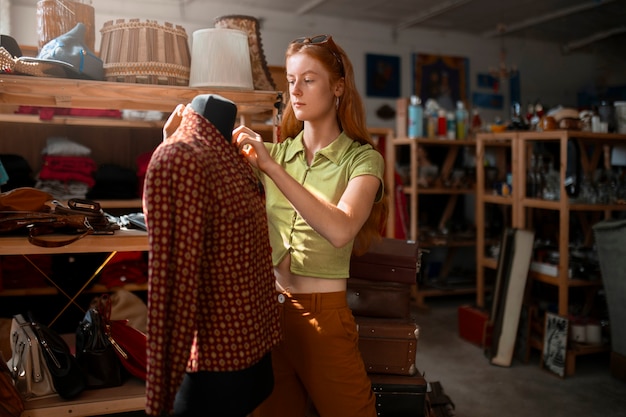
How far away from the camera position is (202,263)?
1.41 meters

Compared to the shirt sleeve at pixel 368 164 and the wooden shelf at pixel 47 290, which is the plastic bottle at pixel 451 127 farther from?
the shirt sleeve at pixel 368 164

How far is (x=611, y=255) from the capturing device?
3.93 meters

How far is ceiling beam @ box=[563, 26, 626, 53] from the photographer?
8.00m

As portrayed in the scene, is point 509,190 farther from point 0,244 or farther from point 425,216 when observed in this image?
point 0,244

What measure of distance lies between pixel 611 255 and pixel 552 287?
1.31m

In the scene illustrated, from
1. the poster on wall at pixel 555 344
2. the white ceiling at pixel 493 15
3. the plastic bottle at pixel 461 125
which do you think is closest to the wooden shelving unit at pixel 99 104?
the poster on wall at pixel 555 344

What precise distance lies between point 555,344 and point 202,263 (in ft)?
11.4

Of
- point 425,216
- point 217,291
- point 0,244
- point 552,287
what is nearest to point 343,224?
point 217,291

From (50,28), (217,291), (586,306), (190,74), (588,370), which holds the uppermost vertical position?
(50,28)

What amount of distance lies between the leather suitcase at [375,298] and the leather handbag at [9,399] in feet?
4.33

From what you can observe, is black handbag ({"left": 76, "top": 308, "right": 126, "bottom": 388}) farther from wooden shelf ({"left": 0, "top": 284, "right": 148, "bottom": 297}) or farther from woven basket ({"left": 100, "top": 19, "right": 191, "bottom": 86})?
wooden shelf ({"left": 0, "top": 284, "right": 148, "bottom": 297})

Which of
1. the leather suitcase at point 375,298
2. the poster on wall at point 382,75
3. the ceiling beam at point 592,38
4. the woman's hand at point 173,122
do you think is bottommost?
the leather suitcase at point 375,298

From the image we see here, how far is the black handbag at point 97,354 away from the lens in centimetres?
200

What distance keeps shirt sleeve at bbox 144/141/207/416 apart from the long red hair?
674mm
